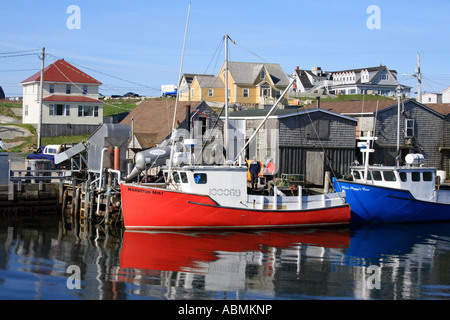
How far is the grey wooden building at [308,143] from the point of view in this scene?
30188 millimetres

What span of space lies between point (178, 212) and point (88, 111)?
3415 centimetres

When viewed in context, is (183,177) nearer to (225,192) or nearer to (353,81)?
(225,192)

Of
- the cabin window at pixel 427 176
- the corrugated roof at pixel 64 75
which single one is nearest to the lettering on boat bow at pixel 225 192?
the cabin window at pixel 427 176

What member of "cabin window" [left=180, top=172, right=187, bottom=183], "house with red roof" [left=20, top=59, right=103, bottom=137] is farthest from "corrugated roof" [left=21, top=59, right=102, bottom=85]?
"cabin window" [left=180, top=172, right=187, bottom=183]

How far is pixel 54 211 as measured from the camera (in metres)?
26.2

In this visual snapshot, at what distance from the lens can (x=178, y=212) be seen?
69.4ft

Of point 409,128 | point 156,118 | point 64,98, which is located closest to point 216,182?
point 156,118

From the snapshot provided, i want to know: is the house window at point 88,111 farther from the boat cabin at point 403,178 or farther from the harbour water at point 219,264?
the boat cabin at point 403,178

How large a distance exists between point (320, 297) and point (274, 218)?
374 inches

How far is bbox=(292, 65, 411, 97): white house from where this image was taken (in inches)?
3777

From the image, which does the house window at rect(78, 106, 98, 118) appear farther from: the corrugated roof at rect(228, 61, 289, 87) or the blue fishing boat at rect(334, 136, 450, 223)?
the blue fishing boat at rect(334, 136, 450, 223)

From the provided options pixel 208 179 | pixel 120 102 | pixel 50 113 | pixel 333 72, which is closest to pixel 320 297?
pixel 208 179

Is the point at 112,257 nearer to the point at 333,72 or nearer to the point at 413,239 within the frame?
the point at 413,239

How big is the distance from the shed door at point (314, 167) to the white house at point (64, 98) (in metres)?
27.7
